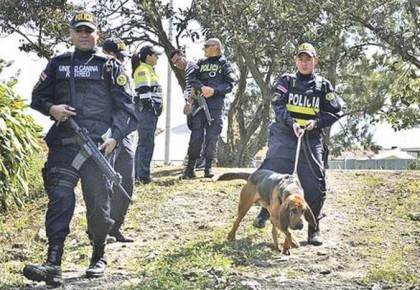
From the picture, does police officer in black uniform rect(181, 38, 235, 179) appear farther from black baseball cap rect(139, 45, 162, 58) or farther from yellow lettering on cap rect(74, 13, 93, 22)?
yellow lettering on cap rect(74, 13, 93, 22)

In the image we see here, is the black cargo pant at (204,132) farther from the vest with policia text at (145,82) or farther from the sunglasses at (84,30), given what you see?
the sunglasses at (84,30)

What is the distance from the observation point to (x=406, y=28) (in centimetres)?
1255

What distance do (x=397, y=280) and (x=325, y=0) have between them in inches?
Answer: 297

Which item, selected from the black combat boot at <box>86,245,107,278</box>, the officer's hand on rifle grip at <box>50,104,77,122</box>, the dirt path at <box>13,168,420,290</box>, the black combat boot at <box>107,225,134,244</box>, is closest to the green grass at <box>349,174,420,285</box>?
the dirt path at <box>13,168,420,290</box>

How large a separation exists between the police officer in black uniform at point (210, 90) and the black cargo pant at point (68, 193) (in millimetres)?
3713

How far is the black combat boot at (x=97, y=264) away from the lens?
4.51 metres

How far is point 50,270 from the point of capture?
418cm

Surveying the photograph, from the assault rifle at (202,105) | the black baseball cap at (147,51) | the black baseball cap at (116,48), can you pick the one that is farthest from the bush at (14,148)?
the assault rifle at (202,105)

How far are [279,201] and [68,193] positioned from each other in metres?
1.70

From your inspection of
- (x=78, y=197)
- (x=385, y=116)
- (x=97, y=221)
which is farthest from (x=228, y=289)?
(x=385, y=116)

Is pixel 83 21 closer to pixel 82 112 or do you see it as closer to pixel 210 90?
pixel 82 112

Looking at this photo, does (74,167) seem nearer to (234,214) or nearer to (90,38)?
(90,38)

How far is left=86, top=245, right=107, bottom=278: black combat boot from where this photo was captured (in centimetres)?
451

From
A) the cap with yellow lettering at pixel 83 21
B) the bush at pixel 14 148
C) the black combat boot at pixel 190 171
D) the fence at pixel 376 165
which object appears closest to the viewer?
the cap with yellow lettering at pixel 83 21
